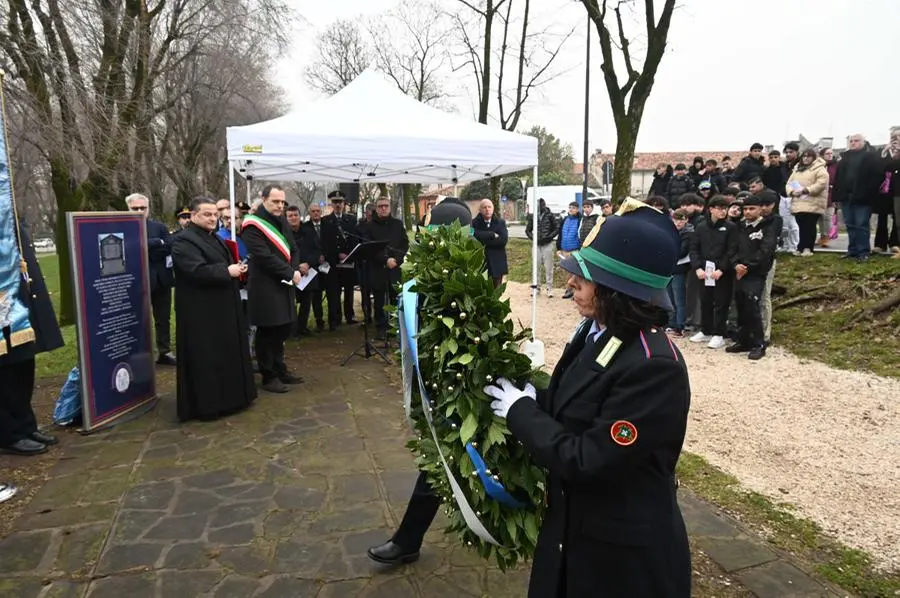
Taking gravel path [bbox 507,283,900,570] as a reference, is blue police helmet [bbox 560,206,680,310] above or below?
above

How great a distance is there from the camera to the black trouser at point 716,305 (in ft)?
28.2

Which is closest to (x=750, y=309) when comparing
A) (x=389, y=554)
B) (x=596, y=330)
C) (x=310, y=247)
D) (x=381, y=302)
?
(x=381, y=302)

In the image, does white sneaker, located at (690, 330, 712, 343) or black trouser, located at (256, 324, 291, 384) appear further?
white sneaker, located at (690, 330, 712, 343)

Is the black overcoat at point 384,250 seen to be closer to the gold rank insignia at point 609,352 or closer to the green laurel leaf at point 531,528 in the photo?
the green laurel leaf at point 531,528

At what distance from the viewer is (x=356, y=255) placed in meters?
7.99

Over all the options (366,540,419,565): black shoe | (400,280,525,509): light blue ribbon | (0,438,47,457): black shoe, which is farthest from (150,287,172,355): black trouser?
(400,280,525,509): light blue ribbon

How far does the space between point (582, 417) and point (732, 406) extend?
17.2ft

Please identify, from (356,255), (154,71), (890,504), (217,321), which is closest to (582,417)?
(890,504)

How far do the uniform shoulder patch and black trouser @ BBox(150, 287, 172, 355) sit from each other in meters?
7.56

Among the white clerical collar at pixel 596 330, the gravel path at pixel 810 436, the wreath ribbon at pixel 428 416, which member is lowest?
the gravel path at pixel 810 436

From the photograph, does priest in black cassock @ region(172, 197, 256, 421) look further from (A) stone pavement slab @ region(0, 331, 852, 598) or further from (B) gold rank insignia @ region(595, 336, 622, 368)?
(B) gold rank insignia @ region(595, 336, 622, 368)

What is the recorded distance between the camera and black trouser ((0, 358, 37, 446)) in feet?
15.9

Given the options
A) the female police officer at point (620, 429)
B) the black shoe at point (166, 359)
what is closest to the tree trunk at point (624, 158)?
the black shoe at point (166, 359)

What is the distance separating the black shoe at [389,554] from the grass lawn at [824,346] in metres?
2.24
